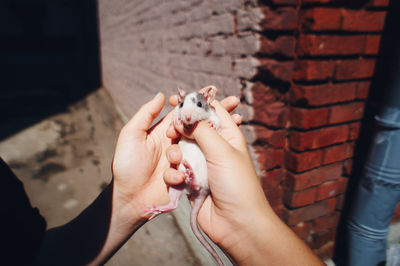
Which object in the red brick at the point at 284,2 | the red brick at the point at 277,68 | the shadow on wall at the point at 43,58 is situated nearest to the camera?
the red brick at the point at 284,2

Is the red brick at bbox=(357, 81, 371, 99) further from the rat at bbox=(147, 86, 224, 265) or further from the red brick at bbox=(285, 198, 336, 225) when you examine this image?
the rat at bbox=(147, 86, 224, 265)

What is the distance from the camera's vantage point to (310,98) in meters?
1.43

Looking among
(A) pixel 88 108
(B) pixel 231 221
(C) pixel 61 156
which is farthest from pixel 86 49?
(B) pixel 231 221

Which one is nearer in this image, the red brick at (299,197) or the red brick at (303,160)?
the red brick at (303,160)

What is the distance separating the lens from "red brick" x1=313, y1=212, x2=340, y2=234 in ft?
6.10

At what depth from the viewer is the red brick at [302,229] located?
70.1 inches

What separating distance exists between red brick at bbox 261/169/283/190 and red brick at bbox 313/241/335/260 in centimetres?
78

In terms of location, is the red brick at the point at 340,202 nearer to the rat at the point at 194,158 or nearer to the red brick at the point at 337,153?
the red brick at the point at 337,153

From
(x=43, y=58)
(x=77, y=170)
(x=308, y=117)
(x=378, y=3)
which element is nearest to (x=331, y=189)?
(x=308, y=117)

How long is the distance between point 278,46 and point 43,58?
47.3 feet

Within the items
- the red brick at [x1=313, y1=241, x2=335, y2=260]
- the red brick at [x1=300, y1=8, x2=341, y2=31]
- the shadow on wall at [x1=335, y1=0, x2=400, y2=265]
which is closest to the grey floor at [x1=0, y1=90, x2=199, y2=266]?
the red brick at [x1=313, y1=241, x2=335, y2=260]

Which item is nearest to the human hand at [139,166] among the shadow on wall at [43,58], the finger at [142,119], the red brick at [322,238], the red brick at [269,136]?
the finger at [142,119]

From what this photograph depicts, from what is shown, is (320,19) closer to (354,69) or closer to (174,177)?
(354,69)

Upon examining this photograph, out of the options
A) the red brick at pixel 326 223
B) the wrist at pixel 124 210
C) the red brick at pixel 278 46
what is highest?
the red brick at pixel 278 46
